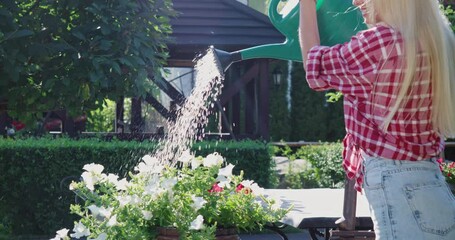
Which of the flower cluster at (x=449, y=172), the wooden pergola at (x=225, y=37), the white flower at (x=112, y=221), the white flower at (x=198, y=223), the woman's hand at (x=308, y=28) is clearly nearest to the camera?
the woman's hand at (x=308, y=28)

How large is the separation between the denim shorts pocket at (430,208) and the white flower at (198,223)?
946 millimetres

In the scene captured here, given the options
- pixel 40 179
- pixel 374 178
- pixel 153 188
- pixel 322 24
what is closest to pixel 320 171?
pixel 40 179

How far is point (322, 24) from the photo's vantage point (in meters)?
2.64

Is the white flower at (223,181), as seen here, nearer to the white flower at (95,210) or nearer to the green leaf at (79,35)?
the white flower at (95,210)

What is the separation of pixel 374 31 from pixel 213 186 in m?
1.25

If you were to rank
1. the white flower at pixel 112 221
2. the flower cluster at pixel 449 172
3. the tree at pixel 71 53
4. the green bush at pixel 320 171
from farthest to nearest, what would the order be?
1. the green bush at pixel 320 171
2. the flower cluster at pixel 449 172
3. the tree at pixel 71 53
4. the white flower at pixel 112 221

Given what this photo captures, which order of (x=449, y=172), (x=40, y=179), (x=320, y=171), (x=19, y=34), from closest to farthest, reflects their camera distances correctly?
(x=19, y=34) < (x=449, y=172) < (x=40, y=179) < (x=320, y=171)

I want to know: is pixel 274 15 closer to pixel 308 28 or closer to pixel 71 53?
pixel 308 28

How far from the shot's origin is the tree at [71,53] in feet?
14.7

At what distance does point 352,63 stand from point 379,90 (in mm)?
98

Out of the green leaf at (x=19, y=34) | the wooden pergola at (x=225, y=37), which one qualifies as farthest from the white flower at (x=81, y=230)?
the wooden pergola at (x=225, y=37)

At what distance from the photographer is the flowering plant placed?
9.61 feet

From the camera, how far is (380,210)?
6.86ft

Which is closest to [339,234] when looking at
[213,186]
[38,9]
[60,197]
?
[213,186]
